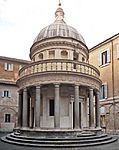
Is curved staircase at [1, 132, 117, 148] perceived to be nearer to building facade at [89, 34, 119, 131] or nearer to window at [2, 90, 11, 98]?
building facade at [89, 34, 119, 131]

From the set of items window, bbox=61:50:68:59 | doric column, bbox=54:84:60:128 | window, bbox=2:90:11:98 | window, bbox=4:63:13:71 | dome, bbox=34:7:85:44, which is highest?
dome, bbox=34:7:85:44

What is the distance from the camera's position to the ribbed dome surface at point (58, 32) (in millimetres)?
21153

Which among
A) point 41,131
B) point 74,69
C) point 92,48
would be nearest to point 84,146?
point 41,131

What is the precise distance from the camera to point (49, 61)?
17531 millimetres

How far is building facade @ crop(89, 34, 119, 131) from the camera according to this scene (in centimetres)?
2741

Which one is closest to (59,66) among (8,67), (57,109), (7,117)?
(57,109)

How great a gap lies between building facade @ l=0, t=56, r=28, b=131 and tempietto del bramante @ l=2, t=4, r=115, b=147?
12.1 meters

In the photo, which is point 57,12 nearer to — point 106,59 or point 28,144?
point 106,59

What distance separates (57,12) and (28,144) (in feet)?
48.7

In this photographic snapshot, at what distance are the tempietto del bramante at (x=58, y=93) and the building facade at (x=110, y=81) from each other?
295 inches

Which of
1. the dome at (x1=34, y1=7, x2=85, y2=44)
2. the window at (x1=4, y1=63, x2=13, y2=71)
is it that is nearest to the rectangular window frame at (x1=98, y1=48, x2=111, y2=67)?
the dome at (x1=34, y1=7, x2=85, y2=44)

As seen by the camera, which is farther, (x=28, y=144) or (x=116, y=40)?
(x=116, y=40)

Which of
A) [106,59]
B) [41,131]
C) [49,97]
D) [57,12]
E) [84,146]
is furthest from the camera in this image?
[106,59]

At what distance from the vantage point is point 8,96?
33062 millimetres
